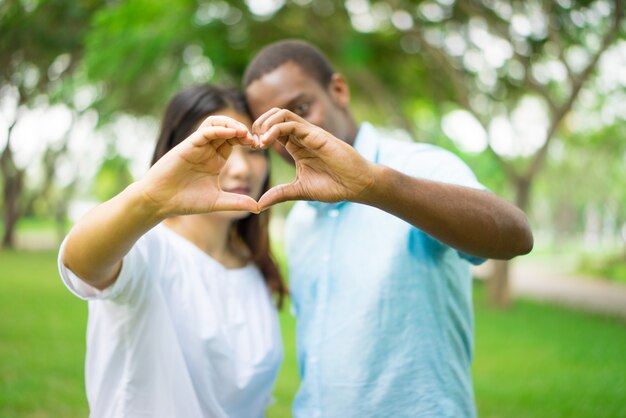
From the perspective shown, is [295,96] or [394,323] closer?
[394,323]

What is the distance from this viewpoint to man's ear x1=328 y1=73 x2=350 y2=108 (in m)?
2.66

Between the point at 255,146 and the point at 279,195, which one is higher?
the point at 255,146

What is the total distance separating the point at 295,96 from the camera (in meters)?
2.45

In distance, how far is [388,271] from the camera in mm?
2113

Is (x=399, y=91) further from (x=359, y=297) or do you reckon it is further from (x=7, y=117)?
(x=359, y=297)

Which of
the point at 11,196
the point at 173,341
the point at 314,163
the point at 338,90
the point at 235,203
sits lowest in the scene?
the point at 173,341

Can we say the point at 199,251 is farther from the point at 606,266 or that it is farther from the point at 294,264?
the point at 606,266

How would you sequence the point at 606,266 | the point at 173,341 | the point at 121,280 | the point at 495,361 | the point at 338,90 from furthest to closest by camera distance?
the point at 606,266
the point at 495,361
the point at 338,90
the point at 173,341
the point at 121,280

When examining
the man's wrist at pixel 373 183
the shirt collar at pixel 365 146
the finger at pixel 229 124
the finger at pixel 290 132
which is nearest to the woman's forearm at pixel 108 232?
the finger at pixel 229 124

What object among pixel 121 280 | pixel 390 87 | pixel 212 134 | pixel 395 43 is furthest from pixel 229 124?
pixel 390 87

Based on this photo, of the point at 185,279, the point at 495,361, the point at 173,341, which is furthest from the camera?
the point at 495,361

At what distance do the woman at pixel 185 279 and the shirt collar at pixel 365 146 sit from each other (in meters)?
0.35

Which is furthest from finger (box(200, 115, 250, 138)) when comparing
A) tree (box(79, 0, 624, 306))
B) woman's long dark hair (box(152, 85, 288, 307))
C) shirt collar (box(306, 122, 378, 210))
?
tree (box(79, 0, 624, 306))

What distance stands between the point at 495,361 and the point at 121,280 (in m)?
6.65
